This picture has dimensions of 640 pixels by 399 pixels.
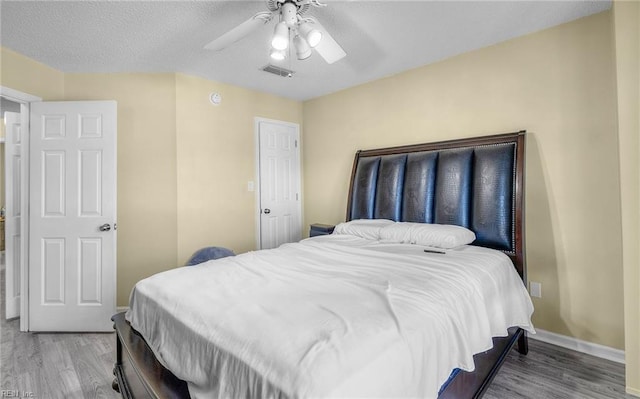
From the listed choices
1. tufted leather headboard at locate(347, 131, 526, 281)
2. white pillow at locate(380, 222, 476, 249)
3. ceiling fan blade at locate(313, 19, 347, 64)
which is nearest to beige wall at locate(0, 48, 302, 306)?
tufted leather headboard at locate(347, 131, 526, 281)

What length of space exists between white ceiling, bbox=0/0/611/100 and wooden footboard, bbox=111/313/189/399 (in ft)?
7.03

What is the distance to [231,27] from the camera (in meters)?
2.44

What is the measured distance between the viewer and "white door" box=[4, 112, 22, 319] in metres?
3.19

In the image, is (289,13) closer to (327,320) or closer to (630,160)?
(327,320)

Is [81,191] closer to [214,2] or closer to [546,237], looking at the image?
[214,2]

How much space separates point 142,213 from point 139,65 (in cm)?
151

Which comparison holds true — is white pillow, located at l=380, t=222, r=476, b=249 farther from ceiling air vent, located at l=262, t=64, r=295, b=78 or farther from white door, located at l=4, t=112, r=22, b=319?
white door, located at l=4, t=112, r=22, b=319

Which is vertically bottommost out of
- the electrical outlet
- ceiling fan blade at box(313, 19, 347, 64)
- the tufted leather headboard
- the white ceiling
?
the electrical outlet

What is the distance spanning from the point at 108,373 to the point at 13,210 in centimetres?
226

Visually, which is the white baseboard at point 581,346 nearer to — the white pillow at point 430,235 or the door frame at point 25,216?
the white pillow at point 430,235

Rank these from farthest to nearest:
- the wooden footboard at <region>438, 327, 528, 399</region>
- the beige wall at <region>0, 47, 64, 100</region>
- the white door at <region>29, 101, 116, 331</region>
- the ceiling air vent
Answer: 1. the ceiling air vent
2. the white door at <region>29, 101, 116, 331</region>
3. the beige wall at <region>0, 47, 64, 100</region>
4. the wooden footboard at <region>438, 327, 528, 399</region>

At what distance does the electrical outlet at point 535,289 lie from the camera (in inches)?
100

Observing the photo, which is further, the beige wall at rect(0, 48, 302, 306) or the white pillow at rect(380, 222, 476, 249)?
the beige wall at rect(0, 48, 302, 306)

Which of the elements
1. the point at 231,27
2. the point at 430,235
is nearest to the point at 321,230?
the point at 430,235
